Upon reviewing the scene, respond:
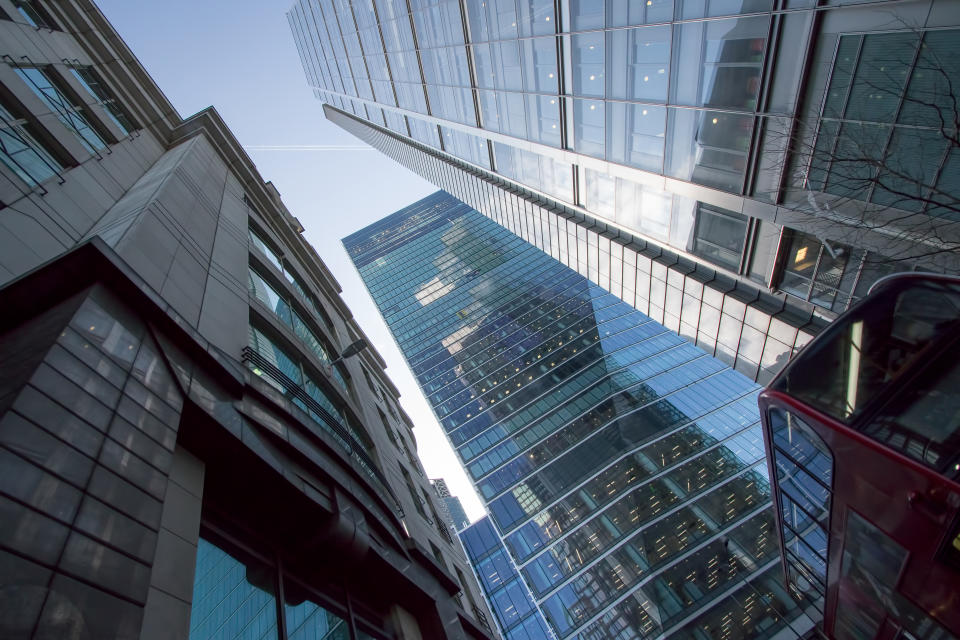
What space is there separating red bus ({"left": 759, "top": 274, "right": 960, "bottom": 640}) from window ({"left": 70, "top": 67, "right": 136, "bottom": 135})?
19862 mm

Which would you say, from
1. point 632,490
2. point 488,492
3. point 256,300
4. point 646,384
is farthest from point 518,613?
point 256,300

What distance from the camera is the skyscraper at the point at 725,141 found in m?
9.38

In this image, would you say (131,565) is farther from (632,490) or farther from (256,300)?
(632,490)

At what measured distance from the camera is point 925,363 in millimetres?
6320

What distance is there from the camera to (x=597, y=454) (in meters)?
52.5

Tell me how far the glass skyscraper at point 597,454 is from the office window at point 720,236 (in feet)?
115

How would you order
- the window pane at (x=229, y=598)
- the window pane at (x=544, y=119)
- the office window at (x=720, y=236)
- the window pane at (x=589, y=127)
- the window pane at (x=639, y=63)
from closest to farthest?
the window pane at (x=229, y=598) → the window pane at (x=639, y=63) → the office window at (x=720, y=236) → the window pane at (x=589, y=127) → the window pane at (x=544, y=119)

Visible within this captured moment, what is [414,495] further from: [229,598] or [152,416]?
[152,416]

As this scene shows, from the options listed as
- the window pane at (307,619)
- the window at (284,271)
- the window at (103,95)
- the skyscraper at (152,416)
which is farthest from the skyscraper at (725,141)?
the window at (103,95)

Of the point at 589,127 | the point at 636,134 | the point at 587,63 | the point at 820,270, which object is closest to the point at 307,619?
the point at 820,270

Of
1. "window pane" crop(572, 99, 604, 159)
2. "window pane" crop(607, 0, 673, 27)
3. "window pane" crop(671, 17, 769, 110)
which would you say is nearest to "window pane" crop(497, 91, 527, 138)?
"window pane" crop(572, 99, 604, 159)

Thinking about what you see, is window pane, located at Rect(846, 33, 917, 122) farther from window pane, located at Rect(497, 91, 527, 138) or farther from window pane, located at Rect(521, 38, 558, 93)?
window pane, located at Rect(497, 91, 527, 138)

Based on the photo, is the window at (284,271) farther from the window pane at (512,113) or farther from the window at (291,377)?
the window pane at (512,113)

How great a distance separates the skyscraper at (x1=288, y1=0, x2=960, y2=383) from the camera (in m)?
9.38
